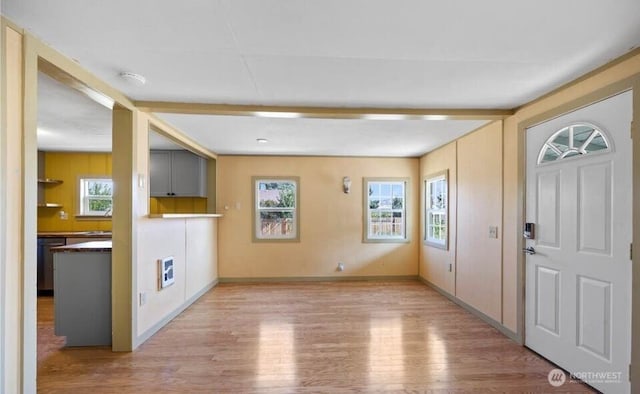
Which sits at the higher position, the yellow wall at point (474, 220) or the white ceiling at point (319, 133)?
the white ceiling at point (319, 133)

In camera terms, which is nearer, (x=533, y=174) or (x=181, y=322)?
(x=533, y=174)

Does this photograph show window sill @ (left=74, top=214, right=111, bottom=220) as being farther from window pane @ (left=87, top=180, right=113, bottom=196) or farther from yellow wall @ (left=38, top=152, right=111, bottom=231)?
window pane @ (left=87, top=180, right=113, bottom=196)

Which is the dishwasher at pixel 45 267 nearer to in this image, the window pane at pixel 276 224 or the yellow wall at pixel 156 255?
the yellow wall at pixel 156 255

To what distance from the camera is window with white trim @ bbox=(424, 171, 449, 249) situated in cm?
441

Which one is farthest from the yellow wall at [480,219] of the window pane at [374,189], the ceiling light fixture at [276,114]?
the ceiling light fixture at [276,114]

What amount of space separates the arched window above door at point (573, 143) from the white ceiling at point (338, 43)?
39 centimetres

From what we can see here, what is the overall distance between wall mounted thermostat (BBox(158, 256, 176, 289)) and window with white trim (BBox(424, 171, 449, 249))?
3.71 meters

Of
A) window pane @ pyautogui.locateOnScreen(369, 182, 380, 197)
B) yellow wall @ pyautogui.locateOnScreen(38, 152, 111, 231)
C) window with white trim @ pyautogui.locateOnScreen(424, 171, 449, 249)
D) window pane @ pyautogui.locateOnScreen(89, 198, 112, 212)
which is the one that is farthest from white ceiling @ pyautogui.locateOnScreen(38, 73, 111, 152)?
window with white trim @ pyautogui.locateOnScreen(424, 171, 449, 249)

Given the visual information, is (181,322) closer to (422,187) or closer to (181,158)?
(181,158)

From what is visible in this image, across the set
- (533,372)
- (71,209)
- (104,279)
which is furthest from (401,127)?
(71,209)

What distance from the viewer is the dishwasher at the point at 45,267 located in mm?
4328

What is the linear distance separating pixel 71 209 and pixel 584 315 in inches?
271

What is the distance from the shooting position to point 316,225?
5.34 metres

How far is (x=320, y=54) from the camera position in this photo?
187cm
